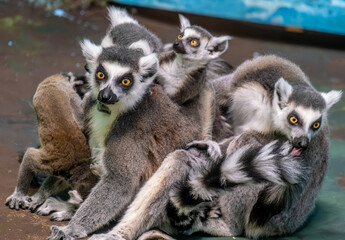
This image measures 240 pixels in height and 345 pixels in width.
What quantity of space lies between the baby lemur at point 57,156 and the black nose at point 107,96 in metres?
0.80

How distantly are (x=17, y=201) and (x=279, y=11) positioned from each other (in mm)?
7890

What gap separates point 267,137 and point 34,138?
300 centimetres

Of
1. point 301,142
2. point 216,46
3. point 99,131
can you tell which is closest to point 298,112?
point 301,142

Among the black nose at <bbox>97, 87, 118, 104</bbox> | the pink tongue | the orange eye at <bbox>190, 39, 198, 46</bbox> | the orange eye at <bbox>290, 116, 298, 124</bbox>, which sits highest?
the orange eye at <bbox>190, 39, 198, 46</bbox>

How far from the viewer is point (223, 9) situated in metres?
12.4

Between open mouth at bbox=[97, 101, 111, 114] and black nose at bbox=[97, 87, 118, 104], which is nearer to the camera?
black nose at bbox=[97, 87, 118, 104]

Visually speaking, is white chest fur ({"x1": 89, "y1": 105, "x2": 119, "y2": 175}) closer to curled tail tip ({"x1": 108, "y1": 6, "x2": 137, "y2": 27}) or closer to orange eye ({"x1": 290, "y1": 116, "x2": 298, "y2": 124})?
orange eye ({"x1": 290, "y1": 116, "x2": 298, "y2": 124})

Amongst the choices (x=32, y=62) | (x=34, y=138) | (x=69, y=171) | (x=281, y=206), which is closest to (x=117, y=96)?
(x=69, y=171)

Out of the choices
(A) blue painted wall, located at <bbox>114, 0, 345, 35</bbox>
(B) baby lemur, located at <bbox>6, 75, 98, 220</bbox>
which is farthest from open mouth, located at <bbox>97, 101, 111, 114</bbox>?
(A) blue painted wall, located at <bbox>114, 0, 345, 35</bbox>

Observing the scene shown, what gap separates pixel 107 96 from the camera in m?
5.14

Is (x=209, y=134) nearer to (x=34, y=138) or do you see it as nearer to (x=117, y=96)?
(x=117, y=96)

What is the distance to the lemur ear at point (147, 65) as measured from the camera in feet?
18.0

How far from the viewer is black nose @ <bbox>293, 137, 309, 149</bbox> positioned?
5383mm

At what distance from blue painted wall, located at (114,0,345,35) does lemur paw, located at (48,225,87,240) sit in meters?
7.97
